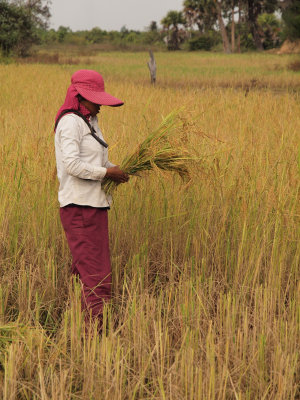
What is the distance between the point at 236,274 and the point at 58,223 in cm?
114

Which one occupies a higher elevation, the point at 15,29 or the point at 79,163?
the point at 15,29

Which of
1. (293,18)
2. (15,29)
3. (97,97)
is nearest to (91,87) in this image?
(97,97)

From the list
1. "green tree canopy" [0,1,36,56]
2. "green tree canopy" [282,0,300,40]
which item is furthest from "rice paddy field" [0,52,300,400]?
"green tree canopy" [0,1,36,56]

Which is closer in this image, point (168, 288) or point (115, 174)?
point (115, 174)

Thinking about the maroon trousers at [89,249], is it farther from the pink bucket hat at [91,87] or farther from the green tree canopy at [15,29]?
the green tree canopy at [15,29]

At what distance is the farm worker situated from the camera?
2207mm

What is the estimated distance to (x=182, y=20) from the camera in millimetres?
55750

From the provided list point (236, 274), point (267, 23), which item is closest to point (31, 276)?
point (236, 274)

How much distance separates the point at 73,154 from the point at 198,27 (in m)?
57.1

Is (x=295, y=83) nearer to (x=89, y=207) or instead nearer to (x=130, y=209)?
(x=130, y=209)

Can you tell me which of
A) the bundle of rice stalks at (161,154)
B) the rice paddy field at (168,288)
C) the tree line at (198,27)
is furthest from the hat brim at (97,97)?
the tree line at (198,27)

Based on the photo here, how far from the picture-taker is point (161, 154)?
2.32m

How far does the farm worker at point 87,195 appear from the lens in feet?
7.24

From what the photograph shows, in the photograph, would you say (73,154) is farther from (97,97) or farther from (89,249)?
(89,249)
